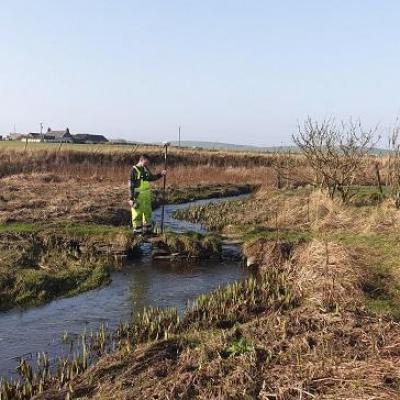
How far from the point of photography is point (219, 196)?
28828mm

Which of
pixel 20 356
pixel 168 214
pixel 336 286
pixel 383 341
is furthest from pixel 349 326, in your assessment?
pixel 168 214

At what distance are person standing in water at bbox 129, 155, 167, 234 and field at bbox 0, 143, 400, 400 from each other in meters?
0.56

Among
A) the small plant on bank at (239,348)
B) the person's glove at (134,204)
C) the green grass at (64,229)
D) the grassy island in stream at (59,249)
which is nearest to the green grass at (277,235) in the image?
the grassy island in stream at (59,249)

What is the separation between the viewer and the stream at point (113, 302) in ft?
25.5

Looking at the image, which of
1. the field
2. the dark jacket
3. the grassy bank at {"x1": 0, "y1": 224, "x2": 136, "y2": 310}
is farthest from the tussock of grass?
the dark jacket

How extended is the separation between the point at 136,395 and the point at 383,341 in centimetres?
313

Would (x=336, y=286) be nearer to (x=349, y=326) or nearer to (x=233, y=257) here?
(x=349, y=326)

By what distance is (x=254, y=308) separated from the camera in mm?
9016

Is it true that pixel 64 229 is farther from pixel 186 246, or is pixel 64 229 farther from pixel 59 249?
pixel 186 246

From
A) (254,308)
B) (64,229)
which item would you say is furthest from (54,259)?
(254,308)

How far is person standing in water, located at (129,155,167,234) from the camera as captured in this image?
43.6 feet

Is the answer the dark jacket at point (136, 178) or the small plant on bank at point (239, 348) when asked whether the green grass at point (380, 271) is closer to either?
the small plant on bank at point (239, 348)

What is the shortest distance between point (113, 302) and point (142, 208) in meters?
4.14

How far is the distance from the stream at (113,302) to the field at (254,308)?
1.55 feet
